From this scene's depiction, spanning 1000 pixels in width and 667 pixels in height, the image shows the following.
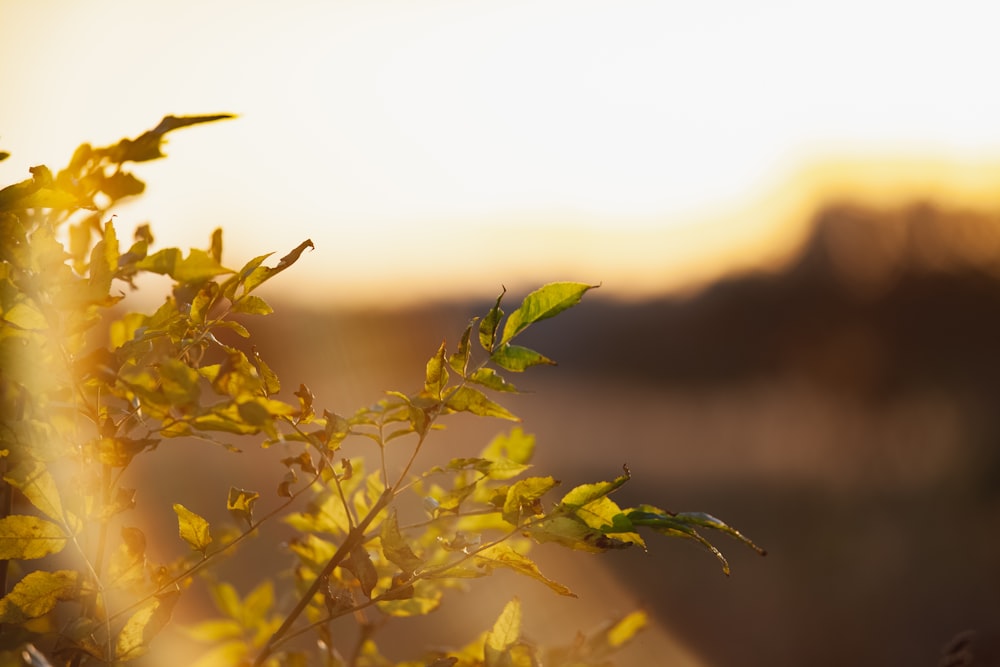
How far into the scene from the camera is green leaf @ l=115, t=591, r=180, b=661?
916 mm

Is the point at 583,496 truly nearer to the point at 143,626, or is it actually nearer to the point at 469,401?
the point at 469,401

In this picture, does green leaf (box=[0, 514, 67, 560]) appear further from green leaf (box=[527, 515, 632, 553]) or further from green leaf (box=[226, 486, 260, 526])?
green leaf (box=[527, 515, 632, 553])

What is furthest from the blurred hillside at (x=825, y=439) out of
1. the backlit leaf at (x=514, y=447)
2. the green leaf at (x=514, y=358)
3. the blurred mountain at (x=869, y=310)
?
the green leaf at (x=514, y=358)

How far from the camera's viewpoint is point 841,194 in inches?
651

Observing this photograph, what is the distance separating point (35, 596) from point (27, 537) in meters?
0.06

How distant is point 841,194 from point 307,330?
17.2 meters

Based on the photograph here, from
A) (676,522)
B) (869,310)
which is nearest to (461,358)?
(676,522)

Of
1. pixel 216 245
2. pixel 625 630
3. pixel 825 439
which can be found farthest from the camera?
pixel 825 439

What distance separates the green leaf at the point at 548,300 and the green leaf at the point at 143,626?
0.47m

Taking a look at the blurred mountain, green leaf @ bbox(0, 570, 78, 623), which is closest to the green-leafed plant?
green leaf @ bbox(0, 570, 78, 623)

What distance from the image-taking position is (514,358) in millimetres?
917

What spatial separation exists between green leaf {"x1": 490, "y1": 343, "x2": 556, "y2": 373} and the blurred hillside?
24.8ft

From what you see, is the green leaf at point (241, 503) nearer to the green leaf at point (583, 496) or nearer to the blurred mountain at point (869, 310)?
the green leaf at point (583, 496)

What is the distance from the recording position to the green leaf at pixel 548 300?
907mm
